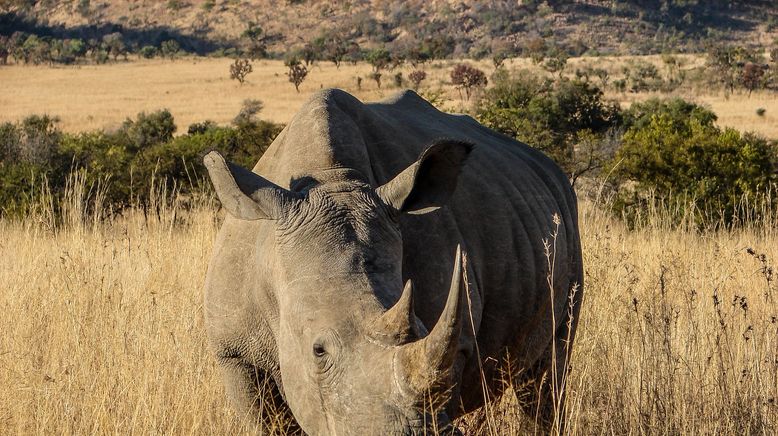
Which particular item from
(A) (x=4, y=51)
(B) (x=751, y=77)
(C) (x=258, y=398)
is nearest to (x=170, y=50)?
(A) (x=4, y=51)

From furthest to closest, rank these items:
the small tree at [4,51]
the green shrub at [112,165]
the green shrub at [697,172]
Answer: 1. the small tree at [4,51]
2. the green shrub at [697,172]
3. the green shrub at [112,165]

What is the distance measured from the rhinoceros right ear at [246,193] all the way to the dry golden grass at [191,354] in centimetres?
123

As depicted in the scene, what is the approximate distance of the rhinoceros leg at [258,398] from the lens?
393 cm

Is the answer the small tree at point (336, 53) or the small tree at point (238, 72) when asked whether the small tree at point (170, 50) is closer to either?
the small tree at point (336, 53)

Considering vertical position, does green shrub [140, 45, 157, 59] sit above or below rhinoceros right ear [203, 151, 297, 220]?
below

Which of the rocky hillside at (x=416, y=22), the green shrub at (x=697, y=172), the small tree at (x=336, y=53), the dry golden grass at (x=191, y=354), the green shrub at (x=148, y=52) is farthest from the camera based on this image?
the rocky hillside at (x=416, y=22)

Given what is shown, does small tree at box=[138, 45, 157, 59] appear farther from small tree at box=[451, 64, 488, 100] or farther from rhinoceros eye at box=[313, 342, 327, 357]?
rhinoceros eye at box=[313, 342, 327, 357]

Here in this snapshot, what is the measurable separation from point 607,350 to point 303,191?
2.74 metres

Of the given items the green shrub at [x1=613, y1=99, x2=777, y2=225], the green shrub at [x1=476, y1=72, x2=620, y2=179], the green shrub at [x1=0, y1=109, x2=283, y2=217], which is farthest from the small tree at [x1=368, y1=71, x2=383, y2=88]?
the green shrub at [x1=613, y1=99, x2=777, y2=225]

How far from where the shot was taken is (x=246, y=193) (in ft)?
11.3

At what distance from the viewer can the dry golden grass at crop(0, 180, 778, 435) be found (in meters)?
4.79

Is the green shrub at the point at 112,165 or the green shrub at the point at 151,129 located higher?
the green shrub at the point at 112,165

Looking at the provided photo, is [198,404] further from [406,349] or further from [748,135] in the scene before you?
[748,135]

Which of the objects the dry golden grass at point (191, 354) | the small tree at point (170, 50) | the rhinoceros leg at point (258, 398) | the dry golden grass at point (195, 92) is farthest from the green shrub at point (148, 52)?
the rhinoceros leg at point (258, 398)
